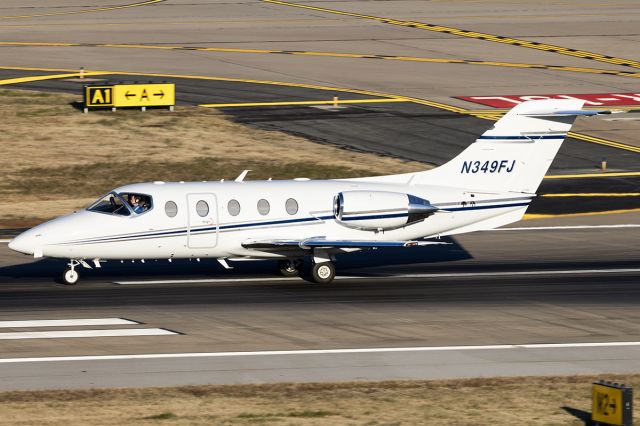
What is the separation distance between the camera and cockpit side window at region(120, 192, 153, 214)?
3303 cm

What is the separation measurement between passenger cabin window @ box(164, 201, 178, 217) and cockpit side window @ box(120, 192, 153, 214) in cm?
42

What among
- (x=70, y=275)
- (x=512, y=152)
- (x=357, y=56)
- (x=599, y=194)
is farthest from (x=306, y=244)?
(x=357, y=56)

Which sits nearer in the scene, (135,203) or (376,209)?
(135,203)

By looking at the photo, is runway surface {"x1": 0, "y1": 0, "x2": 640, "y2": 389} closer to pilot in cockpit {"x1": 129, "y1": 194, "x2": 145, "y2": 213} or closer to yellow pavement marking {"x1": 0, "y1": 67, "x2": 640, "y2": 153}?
yellow pavement marking {"x1": 0, "y1": 67, "x2": 640, "y2": 153}

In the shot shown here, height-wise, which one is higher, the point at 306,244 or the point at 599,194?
the point at 599,194

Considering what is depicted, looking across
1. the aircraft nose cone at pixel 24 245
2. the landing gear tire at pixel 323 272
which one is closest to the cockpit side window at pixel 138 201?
the aircraft nose cone at pixel 24 245

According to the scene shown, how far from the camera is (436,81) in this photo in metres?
71.1

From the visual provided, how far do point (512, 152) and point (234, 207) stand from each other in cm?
832

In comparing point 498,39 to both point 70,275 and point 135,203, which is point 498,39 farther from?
point 70,275

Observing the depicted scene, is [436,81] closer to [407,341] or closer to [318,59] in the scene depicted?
[318,59]

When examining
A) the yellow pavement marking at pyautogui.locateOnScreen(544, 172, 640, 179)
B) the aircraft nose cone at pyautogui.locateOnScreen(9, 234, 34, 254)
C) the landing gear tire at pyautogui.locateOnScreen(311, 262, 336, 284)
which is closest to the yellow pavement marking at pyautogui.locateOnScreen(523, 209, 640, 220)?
the yellow pavement marking at pyautogui.locateOnScreen(544, 172, 640, 179)

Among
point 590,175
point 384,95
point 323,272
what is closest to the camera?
point 323,272

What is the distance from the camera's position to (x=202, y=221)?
109 ft

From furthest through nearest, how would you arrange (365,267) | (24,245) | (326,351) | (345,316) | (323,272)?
(365,267) → (323,272) → (24,245) → (345,316) → (326,351)
